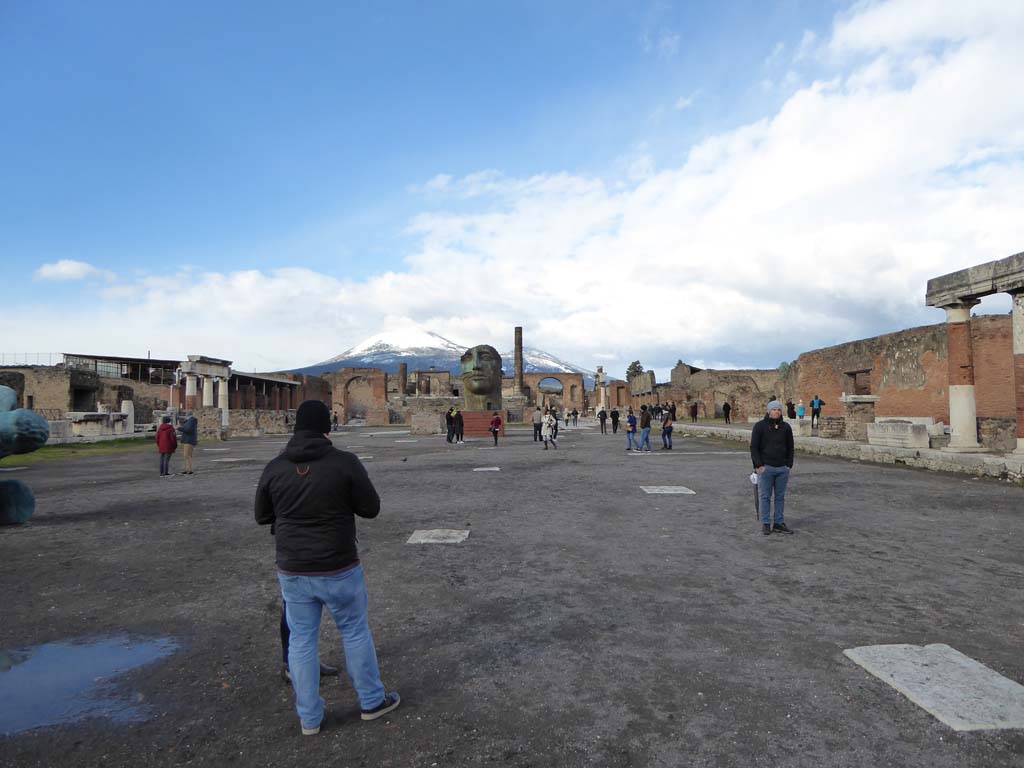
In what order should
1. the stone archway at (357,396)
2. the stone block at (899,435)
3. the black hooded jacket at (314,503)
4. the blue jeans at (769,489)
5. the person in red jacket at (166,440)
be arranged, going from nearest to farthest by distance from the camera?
the black hooded jacket at (314,503) → the blue jeans at (769,489) → the person in red jacket at (166,440) → the stone block at (899,435) → the stone archway at (357,396)

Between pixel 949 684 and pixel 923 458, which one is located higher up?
pixel 923 458

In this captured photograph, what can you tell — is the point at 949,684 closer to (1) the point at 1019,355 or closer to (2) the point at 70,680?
(2) the point at 70,680

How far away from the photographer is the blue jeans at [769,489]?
6.89 meters

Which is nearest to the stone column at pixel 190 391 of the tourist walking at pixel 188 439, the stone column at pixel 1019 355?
the tourist walking at pixel 188 439

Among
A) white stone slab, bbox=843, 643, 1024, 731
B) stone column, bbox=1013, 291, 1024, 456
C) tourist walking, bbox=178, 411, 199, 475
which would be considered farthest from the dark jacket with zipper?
tourist walking, bbox=178, 411, 199, 475

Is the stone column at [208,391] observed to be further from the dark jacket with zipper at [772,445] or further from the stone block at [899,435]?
the dark jacket with zipper at [772,445]

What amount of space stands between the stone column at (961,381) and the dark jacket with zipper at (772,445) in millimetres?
9065

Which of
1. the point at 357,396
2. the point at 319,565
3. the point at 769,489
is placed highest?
the point at 357,396

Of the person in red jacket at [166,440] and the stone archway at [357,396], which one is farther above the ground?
the stone archway at [357,396]

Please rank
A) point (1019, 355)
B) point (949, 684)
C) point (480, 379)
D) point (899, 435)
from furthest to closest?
1. point (480, 379)
2. point (899, 435)
3. point (1019, 355)
4. point (949, 684)

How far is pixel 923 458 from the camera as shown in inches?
531

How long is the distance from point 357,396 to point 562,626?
66.0 meters

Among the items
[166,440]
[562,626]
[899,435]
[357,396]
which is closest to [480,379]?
[166,440]

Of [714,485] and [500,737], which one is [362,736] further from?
[714,485]
